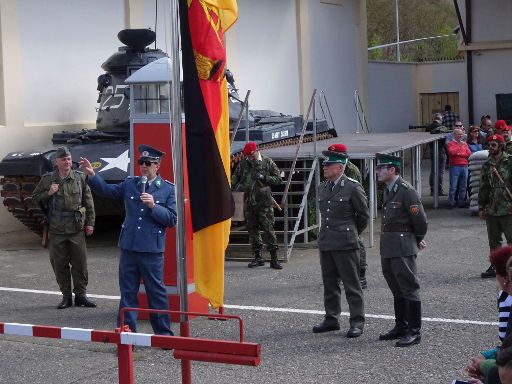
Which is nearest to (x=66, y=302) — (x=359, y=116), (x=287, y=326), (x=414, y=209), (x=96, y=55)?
(x=287, y=326)

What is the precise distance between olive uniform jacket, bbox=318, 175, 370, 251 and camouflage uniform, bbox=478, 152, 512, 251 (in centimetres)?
293

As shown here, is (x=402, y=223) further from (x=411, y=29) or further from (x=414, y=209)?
(x=411, y=29)

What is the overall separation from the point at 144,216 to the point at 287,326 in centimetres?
194

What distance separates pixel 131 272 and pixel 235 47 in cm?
1607

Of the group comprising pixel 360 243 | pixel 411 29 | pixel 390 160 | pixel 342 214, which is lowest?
pixel 360 243

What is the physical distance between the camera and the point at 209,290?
7.26m

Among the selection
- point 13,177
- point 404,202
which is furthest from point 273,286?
point 13,177

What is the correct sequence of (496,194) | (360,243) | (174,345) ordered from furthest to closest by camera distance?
(496,194) < (360,243) < (174,345)

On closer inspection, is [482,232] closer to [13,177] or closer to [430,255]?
[430,255]

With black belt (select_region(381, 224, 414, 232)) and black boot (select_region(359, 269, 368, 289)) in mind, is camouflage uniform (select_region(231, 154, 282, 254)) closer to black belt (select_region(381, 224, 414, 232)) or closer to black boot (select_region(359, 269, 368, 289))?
black boot (select_region(359, 269, 368, 289))

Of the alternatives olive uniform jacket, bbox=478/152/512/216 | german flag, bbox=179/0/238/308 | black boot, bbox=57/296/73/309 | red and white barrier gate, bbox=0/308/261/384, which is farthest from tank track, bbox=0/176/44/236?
red and white barrier gate, bbox=0/308/261/384

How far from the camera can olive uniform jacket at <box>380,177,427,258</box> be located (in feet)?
31.2

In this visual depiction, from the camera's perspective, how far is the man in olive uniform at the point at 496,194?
12422 mm

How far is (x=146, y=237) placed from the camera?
942cm
